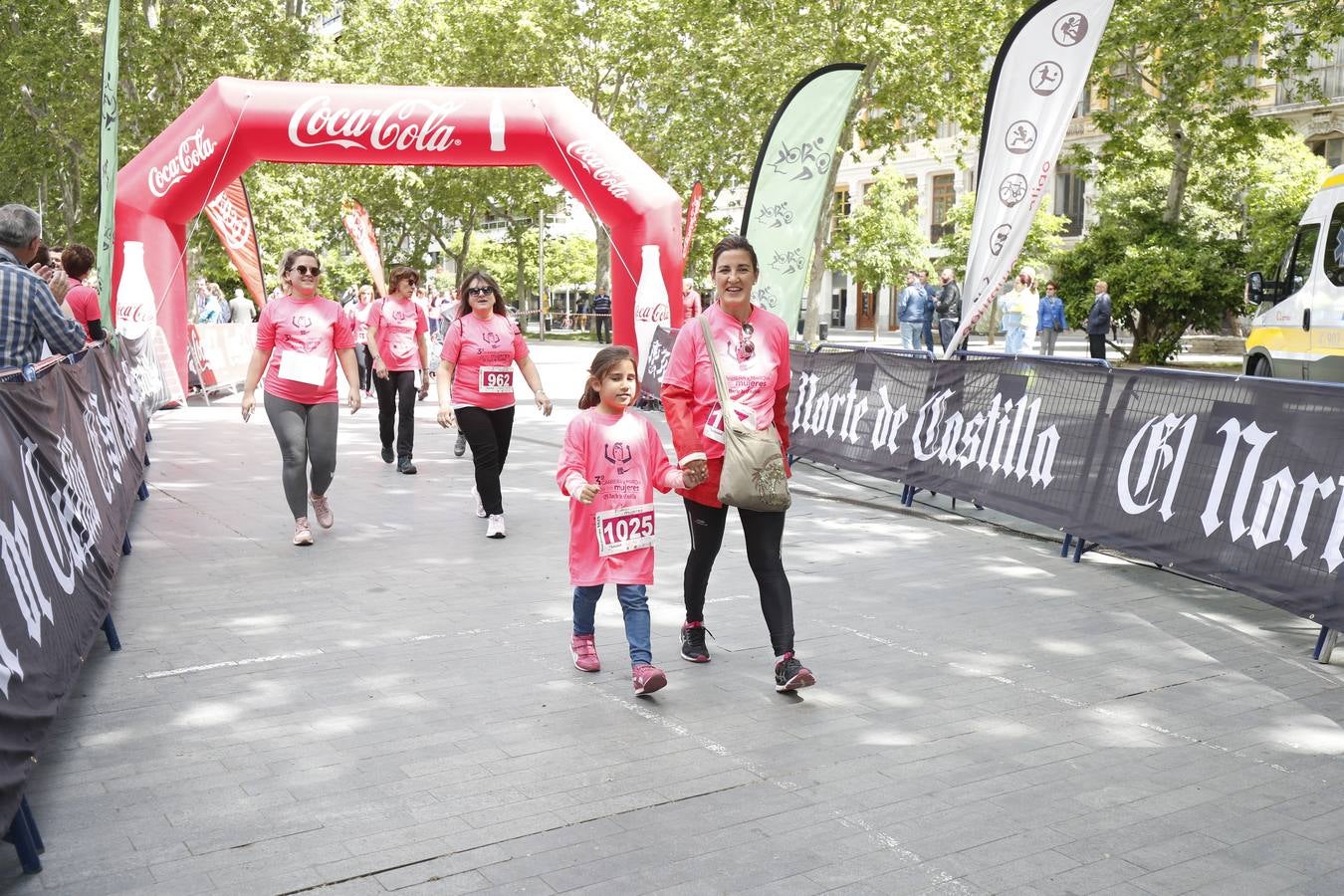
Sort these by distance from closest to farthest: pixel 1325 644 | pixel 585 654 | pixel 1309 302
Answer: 1. pixel 585 654
2. pixel 1325 644
3. pixel 1309 302

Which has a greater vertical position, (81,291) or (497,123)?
(497,123)

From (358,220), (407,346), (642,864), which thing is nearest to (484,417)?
(407,346)

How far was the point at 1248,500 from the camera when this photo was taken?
6.67 meters

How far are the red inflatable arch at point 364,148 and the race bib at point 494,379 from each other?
7104mm

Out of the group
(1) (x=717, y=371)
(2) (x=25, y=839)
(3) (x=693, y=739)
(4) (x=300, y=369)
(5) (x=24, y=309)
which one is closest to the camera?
(2) (x=25, y=839)

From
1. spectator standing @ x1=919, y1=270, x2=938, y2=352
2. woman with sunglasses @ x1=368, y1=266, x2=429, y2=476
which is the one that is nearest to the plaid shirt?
woman with sunglasses @ x1=368, y1=266, x2=429, y2=476

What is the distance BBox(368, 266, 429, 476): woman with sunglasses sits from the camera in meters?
12.3

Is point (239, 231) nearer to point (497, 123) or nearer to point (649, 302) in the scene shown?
point (497, 123)

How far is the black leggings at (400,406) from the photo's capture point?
12.3 meters

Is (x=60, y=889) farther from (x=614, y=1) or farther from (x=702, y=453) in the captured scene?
(x=614, y=1)

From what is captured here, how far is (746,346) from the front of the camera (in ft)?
17.9

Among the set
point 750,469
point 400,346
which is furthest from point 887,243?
point 750,469

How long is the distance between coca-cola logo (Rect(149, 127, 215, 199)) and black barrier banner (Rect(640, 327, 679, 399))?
19.2ft

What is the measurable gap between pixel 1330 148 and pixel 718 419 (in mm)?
43852
